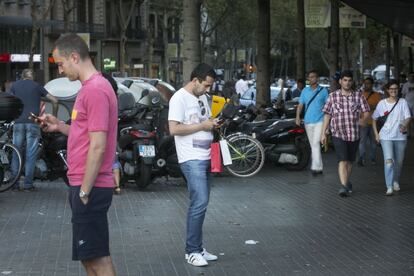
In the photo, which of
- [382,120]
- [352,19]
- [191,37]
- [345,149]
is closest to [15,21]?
[352,19]

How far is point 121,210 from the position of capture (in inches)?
466

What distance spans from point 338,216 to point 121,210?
268 cm

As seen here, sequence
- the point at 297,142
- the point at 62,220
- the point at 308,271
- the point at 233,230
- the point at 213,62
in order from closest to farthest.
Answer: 1. the point at 308,271
2. the point at 233,230
3. the point at 62,220
4. the point at 297,142
5. the point at 213,62

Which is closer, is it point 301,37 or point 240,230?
point 240,230

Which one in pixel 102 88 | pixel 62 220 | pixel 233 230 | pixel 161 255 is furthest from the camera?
pixel 62 220

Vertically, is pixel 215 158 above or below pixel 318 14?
below

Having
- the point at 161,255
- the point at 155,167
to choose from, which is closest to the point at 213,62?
the point at 155,167

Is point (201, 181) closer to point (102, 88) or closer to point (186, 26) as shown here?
point (102, 88)

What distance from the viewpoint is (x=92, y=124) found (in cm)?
580

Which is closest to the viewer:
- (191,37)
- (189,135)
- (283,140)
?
(189,135)

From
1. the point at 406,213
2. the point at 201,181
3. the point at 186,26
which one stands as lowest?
the point at 406,213

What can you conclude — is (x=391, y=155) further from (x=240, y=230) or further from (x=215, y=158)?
(x=215, y=158)

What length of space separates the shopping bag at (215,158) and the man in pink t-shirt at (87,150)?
8.07 ft

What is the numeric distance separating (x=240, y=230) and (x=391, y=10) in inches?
379
